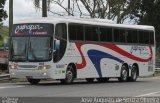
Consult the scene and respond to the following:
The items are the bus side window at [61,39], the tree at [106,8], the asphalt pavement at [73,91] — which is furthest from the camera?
the tree at [106,8]

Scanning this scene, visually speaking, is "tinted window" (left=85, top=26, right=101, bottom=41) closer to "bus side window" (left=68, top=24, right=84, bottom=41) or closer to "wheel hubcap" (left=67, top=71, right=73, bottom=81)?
"bus side window" (left=68, top=24, right=84, bottom=41)

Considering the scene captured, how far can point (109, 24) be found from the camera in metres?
32.8

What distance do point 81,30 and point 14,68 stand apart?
4290 millimetres

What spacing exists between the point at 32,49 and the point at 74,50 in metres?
2.66

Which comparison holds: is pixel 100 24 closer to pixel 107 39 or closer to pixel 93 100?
pixel 107 39

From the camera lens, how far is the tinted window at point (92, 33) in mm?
30453

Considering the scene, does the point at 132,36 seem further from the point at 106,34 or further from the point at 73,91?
the point at 73,91

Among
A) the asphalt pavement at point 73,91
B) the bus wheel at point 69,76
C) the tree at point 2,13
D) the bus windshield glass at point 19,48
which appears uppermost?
the tree at point 2,13

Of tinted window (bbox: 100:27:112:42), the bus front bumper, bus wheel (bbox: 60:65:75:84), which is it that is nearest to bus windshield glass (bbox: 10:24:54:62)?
the bus front bumper

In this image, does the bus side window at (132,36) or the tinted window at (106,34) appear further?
the bus side window at (132,36)

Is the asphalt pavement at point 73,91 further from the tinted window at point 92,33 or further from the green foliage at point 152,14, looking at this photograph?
the green foliage at point 152,14

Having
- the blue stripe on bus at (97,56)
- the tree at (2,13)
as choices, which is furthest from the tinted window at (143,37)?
the tree at (2,13)

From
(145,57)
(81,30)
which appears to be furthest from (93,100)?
(145,57)

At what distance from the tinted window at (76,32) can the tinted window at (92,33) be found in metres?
0.53
